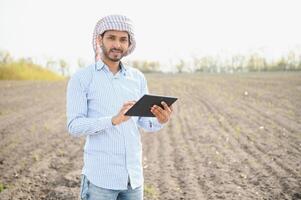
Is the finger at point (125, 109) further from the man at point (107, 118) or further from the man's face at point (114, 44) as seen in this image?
the man's face at point (114, 44)

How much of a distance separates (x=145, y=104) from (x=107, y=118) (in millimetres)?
254

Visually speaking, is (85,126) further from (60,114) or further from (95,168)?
(60,114)

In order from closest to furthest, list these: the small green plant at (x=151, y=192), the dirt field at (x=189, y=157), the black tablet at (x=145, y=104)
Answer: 1. the black tablet at (x=145, y=104)
2. the small green plant at (x=151, y=192)
3. the dirt field at (x=189, y=157)

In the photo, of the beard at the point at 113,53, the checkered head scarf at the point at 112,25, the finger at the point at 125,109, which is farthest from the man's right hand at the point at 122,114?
the checkered head scarf at the point at 112,25

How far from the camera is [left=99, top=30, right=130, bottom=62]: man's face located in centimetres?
269

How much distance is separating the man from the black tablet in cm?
4

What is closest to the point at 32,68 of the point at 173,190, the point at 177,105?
the point at 177,105

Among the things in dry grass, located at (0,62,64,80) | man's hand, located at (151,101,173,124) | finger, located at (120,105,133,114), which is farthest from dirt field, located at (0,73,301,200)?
dry grass, located at (0,62,64,80)

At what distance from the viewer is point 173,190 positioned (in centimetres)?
575

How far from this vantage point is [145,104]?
8.02 ft

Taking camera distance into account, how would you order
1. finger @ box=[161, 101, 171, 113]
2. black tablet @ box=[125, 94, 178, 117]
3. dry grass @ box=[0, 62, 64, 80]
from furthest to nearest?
1. dry grass @ box=[0, 62, 64, 80]
2. finger @ box=[161, 101, 171, 113]
3. black tablet @ box=[125, 94, 178, 117]

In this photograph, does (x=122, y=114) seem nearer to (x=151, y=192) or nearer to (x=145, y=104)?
(x=145, y=104)

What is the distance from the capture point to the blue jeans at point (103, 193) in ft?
8.53

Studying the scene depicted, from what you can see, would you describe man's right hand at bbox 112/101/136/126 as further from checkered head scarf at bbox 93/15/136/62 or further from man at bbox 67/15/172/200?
checkered head scarf at bbox 93/15/136/62
